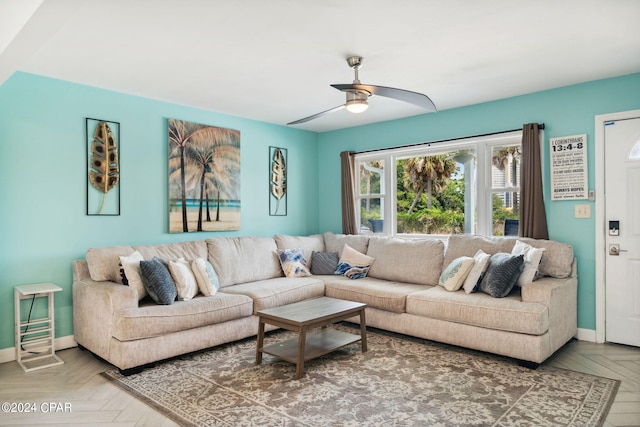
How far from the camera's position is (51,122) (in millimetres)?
3678

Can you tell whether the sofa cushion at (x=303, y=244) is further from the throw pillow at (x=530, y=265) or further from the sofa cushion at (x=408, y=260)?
the throw pillow at (x=530, y=265)

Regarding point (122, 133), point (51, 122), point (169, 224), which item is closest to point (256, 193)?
point (169, 224)

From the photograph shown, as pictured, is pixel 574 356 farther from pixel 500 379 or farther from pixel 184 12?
pixel 184 12

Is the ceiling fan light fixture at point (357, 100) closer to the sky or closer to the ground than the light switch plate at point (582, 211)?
closer to the sky

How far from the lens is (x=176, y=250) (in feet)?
13.7

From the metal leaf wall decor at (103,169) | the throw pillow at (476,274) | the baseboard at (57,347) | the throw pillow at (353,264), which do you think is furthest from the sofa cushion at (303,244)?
the baseboard at (57,347)

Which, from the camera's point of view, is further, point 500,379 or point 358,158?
point 358,158

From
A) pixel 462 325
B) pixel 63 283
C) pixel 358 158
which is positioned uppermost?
pixel 358 158

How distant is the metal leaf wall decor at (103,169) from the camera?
391cm

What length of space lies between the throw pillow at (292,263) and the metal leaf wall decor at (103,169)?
186 cm

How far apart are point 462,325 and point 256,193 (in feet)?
9.94

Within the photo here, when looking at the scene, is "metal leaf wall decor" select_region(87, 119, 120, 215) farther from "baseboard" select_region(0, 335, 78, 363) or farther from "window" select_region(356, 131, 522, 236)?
"window" select_region(356, 131, 522, 236)

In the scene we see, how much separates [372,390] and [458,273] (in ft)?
5.26

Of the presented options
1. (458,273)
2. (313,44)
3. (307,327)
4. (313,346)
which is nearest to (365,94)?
(313,44)
